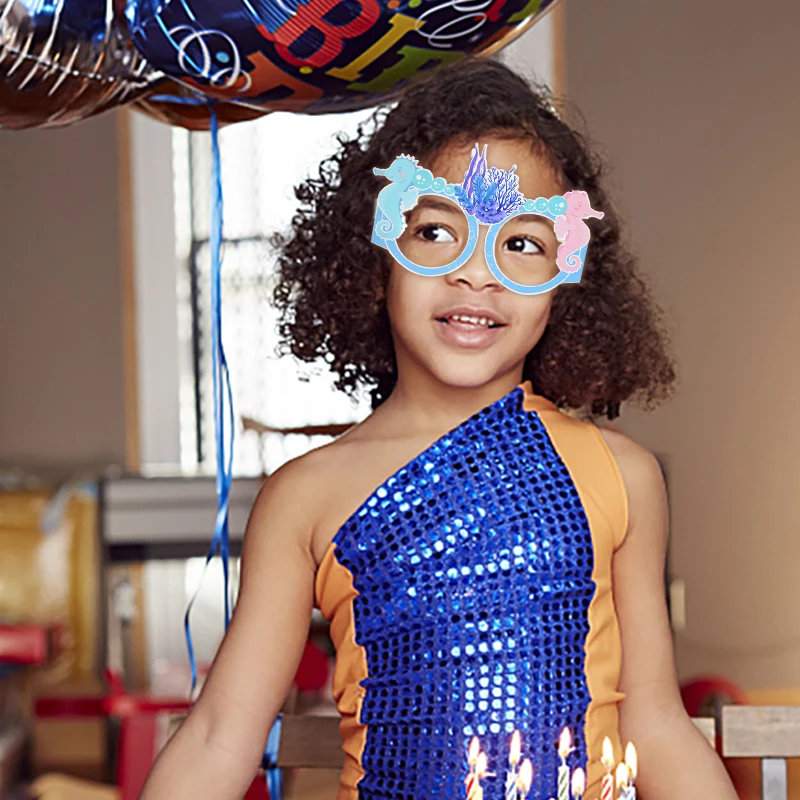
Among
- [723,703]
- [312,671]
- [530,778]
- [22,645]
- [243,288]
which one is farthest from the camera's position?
[243,288]

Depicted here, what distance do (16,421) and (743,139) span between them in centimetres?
231

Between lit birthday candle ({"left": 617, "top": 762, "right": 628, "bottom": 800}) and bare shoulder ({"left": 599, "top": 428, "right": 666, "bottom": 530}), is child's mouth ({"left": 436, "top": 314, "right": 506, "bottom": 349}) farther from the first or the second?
lit birthday candle ({"left": 617, "top": 762, "right": 628, "bottom": 800})

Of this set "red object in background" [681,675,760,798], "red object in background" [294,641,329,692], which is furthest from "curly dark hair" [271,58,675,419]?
"red object in background" [294,641,329,692]

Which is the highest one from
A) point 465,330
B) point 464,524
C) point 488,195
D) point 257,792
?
point 488,195

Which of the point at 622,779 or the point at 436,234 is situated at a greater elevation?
the point at 436,234

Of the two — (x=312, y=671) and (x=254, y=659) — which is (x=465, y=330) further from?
(x=312, y=671)

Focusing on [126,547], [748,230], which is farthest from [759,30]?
[126,547]

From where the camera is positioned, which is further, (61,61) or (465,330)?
(61,61)

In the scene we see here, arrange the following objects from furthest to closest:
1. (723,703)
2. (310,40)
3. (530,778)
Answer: (723,703) → (310,40) → (530,778)

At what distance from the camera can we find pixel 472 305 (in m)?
0.90

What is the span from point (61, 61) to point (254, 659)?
561 millimetres

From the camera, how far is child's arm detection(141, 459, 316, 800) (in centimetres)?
90

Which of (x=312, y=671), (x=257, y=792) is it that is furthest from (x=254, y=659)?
(x=312, y=671)

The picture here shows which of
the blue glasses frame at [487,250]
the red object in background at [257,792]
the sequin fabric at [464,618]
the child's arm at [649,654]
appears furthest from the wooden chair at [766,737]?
the red object in background at [257,792]
